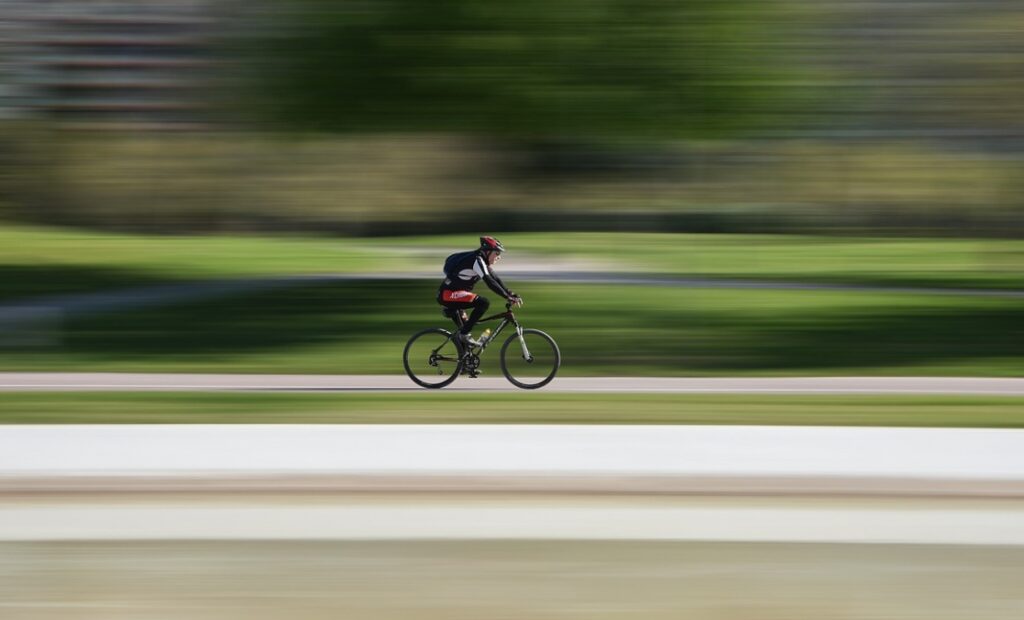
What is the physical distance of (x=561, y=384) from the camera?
45.1 ft

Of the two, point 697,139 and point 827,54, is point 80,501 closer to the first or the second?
point 697,139

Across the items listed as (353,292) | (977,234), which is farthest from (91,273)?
(977,234)

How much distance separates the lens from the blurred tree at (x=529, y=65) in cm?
1767

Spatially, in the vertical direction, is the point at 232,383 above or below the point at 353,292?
below

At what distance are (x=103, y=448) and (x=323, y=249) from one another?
87.9 ft

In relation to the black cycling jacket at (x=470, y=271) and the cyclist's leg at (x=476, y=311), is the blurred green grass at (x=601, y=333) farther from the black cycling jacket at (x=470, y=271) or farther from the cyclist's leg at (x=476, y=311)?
the black cycling jacket at (x=470, y=271)

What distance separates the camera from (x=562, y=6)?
693 inches

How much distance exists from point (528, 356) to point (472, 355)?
0.51 metres

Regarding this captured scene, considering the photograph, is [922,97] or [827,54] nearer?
[827,54]

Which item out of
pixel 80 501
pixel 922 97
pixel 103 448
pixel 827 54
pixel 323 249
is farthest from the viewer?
pixel 323 249

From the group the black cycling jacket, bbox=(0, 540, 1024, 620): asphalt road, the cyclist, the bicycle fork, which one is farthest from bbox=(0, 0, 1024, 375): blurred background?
bbox=(0, 540, 1024, 620): asphalt road

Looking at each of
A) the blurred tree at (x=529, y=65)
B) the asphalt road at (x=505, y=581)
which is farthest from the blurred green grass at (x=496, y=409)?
the blurred tree at (x=529, y=65)

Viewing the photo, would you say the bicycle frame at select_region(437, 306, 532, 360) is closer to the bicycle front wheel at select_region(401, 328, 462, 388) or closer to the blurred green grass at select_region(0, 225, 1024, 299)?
the bicycle front wheel at select_region(401, 328, 462, 388)

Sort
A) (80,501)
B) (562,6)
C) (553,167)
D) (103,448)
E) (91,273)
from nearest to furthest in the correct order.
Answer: (80,501) → (103,448) → (562,6) → (91,273) → (553,167)
